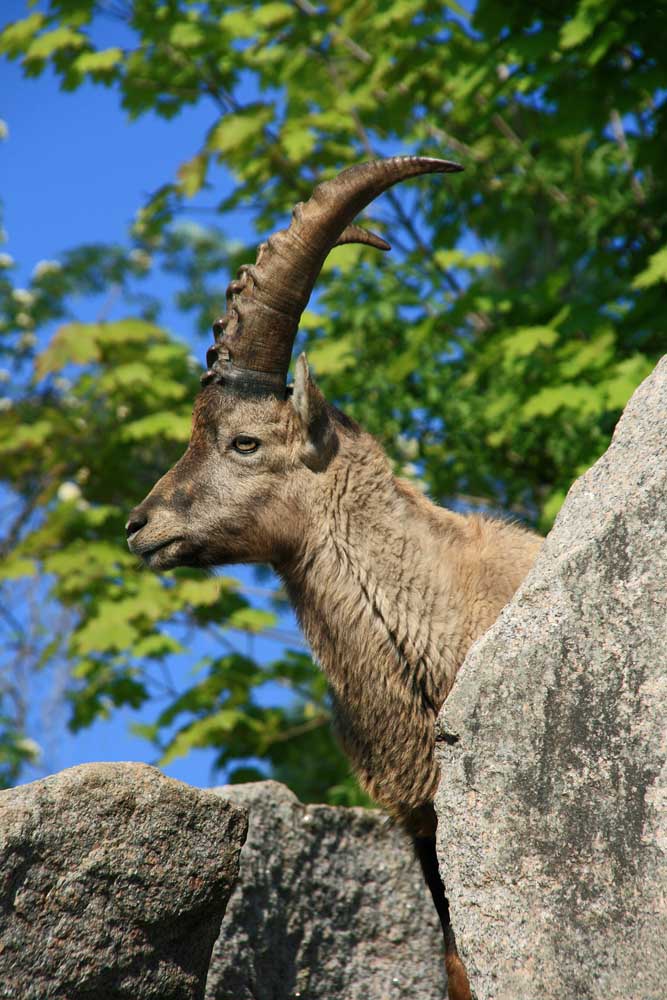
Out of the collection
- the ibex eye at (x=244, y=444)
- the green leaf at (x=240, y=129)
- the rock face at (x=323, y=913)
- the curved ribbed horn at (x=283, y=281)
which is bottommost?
the rock face at (x=323, y=913)

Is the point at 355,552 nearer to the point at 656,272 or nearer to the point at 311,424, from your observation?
the point at 311,424

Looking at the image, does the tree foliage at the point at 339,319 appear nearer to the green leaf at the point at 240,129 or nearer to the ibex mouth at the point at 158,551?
the green leaf at the point at 240,129

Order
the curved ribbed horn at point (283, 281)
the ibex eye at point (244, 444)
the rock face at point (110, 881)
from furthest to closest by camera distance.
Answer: the ibex eye at point (244, 444)
the curved ribbed horn at point (283, 281)
the rock face at point (110, 881)

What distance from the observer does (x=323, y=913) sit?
5.75 meters

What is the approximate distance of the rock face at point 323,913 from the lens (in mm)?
5457

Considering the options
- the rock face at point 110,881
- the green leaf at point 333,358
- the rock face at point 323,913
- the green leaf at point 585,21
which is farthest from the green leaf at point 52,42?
the rock face at point 110,881

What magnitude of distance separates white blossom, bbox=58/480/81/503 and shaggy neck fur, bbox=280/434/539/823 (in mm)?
5999

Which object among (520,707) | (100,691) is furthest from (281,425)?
(100,691)

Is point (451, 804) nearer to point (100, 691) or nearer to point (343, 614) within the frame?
point (343, 614)

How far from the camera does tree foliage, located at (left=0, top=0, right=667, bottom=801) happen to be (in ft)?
28.9

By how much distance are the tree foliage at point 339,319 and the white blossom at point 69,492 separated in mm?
20

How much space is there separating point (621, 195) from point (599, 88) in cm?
144

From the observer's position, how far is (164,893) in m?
4.00

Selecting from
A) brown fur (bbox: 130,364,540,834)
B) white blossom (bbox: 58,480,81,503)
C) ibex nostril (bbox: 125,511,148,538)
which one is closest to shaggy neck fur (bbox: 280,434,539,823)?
brown fur (bbox: 130,364,540,834)
